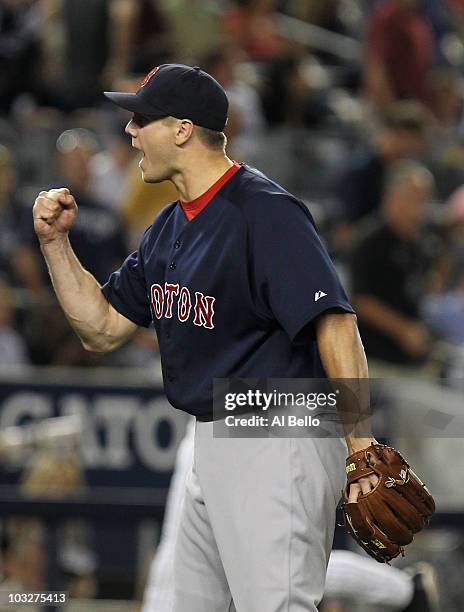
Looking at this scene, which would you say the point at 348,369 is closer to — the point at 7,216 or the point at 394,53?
the point at 7,216

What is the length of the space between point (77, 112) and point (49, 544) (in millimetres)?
5043

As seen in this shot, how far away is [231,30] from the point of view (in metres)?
11.1

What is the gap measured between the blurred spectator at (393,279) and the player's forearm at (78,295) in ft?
12.8

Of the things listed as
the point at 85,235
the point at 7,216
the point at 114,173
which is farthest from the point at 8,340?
the point at 114,173

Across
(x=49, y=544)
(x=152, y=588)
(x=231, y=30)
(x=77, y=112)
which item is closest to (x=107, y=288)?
(x=152, y=588)

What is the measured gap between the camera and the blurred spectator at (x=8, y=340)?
803cm

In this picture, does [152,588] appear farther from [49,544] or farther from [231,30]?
[231,30]

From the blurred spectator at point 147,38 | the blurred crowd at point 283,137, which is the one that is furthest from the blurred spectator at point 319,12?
the blurred spectator at point 147,38

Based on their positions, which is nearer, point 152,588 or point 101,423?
point 152,588

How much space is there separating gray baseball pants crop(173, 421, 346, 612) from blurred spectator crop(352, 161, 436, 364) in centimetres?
420

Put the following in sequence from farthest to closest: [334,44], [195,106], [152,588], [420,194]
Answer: [334,44] < [420,194] < [152,588] < [195,106]

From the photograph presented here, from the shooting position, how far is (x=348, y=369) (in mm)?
3625

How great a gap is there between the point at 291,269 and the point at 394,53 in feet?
24.8

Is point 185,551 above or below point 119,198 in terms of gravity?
above
